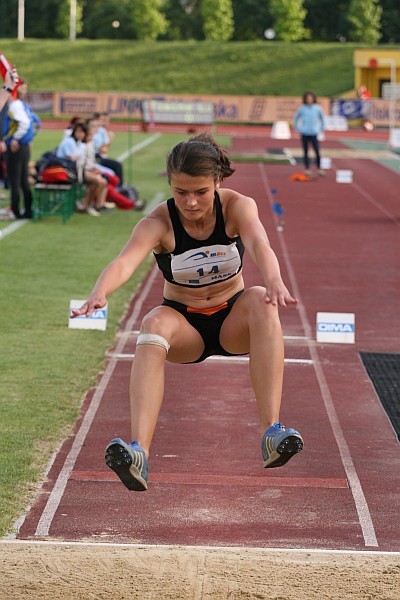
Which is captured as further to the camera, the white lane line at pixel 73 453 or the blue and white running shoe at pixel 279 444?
the white lane line at pixel 73 453

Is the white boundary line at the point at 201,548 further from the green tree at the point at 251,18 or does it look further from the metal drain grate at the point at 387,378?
the green tree at the point at 251,18

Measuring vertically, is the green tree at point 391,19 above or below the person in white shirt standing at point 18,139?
above

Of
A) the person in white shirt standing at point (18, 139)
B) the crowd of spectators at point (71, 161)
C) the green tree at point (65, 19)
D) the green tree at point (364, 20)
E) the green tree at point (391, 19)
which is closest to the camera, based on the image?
the person in white shirt standing at point (18, 139)

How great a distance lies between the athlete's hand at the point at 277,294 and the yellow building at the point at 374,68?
6449 cm

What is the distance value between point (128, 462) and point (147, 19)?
8213 cm

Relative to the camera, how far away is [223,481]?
6703 mm

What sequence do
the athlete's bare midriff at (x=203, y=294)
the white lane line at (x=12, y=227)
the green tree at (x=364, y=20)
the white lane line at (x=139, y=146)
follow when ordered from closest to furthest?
the athlete's bare midriff at (x=203, y=294), the white lane line at (x=12, y=227), the white lane line at (x=139, y=146), the green tree at (x=364, y=20)

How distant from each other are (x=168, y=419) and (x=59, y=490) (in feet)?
5.61

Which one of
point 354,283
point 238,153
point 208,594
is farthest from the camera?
point 238,153

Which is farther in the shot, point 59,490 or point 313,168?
point 313,168

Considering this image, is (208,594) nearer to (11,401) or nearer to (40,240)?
(11,401)

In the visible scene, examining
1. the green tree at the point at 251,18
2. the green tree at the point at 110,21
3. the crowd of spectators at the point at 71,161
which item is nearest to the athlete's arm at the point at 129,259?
the crowd of spectators at the point at 71,161

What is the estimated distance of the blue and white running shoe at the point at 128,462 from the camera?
4.97 m

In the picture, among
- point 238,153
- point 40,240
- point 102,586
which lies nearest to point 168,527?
point 102,586
